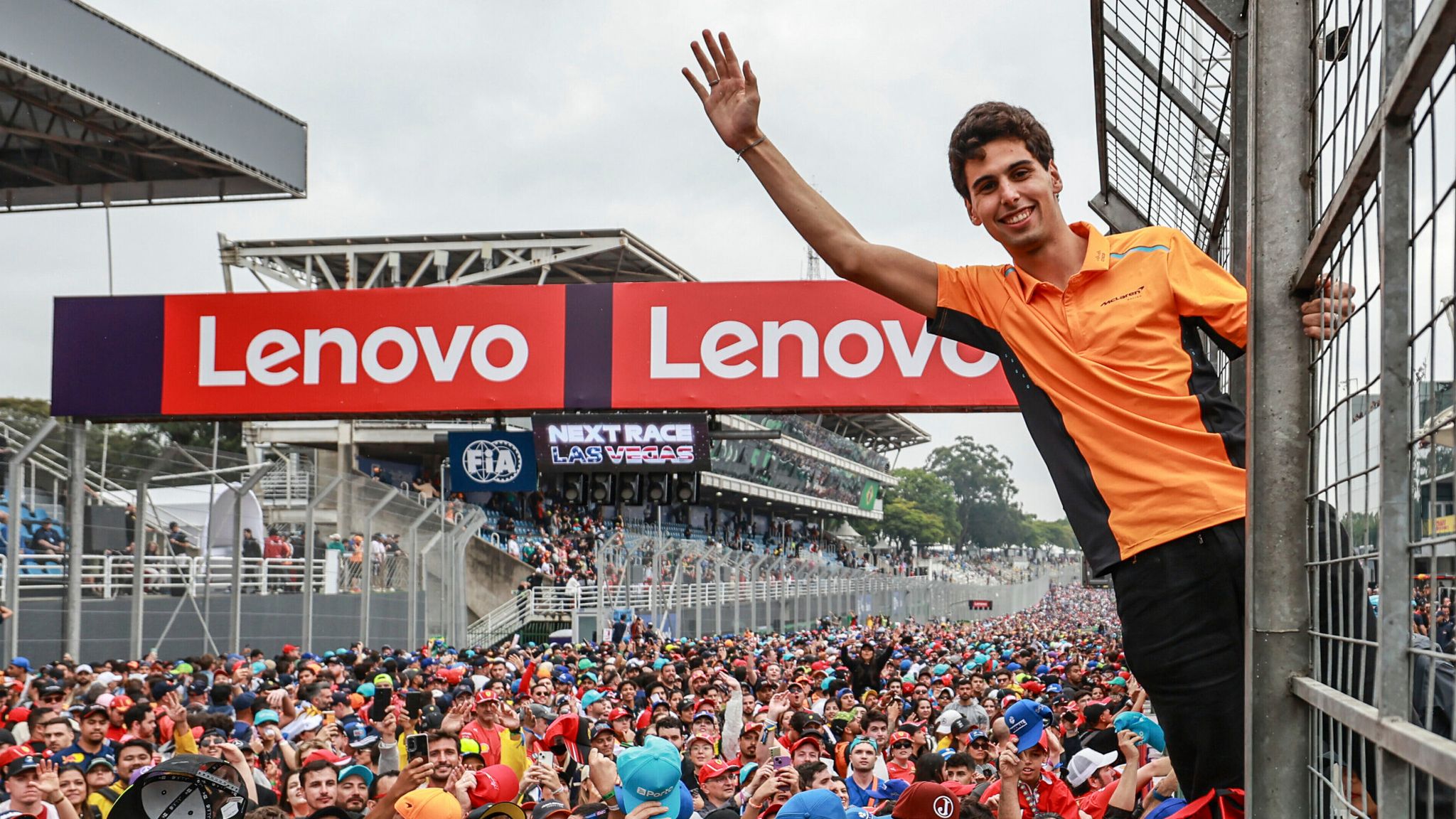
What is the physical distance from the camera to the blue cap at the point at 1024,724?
7469 millimetres

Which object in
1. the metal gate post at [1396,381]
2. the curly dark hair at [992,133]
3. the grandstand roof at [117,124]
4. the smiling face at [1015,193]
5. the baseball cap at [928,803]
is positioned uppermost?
the grandstand roof at [117,124]

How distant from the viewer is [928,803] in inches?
236

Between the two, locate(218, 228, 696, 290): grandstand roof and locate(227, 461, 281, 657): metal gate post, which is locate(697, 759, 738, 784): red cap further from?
locate(218, 228, 696, 290): grandstand roof

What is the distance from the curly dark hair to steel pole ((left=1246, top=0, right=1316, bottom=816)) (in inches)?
13.0

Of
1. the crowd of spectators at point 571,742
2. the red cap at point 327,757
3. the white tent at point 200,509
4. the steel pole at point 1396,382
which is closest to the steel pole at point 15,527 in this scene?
the crowd of spectators at point 571,742

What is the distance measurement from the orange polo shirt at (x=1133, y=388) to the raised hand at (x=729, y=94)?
1.61 ft

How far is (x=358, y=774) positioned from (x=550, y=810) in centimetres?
155

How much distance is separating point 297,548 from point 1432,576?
18.8 metres

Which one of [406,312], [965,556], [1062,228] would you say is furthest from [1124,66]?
[965,556]

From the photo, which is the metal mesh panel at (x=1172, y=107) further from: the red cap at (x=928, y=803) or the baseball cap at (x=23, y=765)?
the baseball cap at (x=23, y=765)

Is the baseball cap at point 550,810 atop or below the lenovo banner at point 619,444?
below

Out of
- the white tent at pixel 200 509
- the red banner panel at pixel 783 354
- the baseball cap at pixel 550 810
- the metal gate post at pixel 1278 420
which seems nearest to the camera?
the metal gate post at pixel 1278 420

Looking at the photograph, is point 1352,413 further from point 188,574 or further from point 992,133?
point 188,574

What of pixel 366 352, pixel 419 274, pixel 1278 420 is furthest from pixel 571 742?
pixel 419 274
